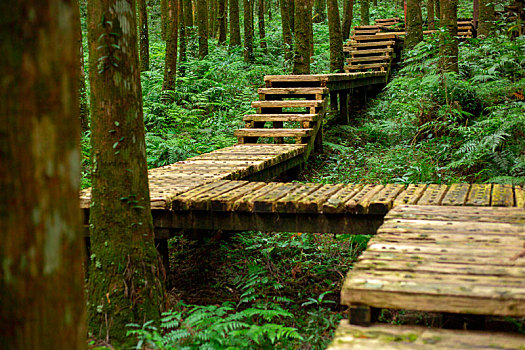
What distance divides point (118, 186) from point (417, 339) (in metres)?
2.72

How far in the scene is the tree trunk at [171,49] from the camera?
45.0 feet

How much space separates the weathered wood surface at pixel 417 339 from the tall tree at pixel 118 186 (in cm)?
217

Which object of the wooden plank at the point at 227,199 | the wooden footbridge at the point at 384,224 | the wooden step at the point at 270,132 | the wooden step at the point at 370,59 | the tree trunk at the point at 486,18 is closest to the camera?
the wooden footbridge at the point at 384,224

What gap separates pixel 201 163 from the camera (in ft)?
26.6

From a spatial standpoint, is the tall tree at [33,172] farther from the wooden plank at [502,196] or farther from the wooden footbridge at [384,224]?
the wooden plank at [502,196]

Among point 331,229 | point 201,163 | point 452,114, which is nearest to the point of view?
point 331,229

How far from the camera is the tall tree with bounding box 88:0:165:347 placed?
13.4 feet

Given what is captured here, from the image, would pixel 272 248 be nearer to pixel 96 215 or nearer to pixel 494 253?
pixel 96 215

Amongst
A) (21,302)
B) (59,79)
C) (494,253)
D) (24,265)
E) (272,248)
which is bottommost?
(272,248)

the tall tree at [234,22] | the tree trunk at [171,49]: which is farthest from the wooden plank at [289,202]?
the tall tree at [234,22]

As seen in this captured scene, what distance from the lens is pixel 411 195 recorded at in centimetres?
545

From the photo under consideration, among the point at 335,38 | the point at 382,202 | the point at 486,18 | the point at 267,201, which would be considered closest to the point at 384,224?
the point at 382,202

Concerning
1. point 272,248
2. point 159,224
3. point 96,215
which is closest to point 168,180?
point 159,224

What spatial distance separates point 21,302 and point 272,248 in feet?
17.2
